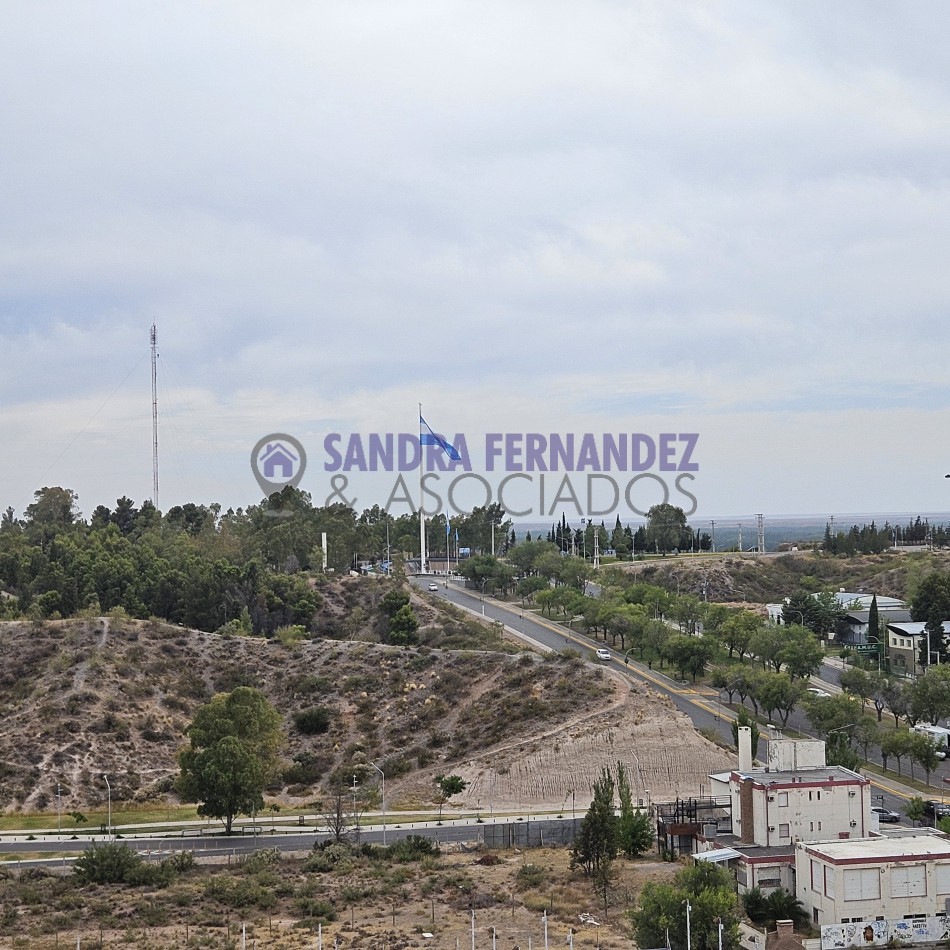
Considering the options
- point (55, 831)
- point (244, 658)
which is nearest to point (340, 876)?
point (55, 831)

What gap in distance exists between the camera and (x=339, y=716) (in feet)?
293

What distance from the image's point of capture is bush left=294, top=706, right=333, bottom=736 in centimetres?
8762

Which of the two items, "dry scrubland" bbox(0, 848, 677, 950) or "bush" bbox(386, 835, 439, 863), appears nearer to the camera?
"dry scrubland" bbox(0, 848, 677, 950)

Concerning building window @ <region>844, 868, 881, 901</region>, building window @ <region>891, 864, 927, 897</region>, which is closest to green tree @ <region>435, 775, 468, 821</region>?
building window @ <region>844, 868, 881, 901</region>

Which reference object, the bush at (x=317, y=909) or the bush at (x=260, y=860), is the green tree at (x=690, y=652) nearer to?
the bush at (x=260, y=860)

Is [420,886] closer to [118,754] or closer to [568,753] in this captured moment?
[568,753]

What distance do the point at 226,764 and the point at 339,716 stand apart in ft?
89.0

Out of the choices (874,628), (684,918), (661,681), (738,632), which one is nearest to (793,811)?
(684,918)

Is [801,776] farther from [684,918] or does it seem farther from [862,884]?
[684,918]

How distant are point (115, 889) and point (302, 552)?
313 ft

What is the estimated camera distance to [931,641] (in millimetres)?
110500

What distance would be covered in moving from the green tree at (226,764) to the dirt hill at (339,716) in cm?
983

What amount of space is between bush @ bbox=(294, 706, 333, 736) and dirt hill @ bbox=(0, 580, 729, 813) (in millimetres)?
105

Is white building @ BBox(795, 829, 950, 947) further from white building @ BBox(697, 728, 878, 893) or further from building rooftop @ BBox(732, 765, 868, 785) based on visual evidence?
building rooftop @ BBox(732, 765, 868, 785)
